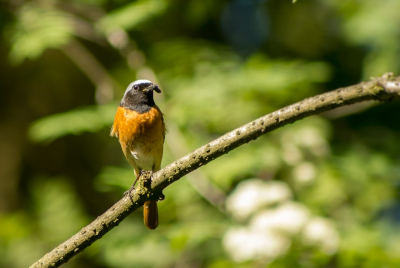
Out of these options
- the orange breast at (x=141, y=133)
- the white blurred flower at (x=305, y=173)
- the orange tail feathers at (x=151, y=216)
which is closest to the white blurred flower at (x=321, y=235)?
the white blurred flower at (x=305, y=173)

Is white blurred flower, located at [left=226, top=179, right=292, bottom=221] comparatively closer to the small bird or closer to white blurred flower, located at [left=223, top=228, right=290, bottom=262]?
white blurred flower, located at [left=223, top=228, right=290, bottom=262]

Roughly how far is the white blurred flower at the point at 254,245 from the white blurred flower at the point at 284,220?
65 millimetres

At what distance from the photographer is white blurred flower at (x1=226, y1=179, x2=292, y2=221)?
372 cm

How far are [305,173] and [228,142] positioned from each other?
266cm

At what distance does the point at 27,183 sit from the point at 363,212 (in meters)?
4.88

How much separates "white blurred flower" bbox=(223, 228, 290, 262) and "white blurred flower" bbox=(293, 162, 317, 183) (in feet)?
3.28

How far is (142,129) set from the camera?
3641 mm

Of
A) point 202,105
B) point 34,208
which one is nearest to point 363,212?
point 202,105

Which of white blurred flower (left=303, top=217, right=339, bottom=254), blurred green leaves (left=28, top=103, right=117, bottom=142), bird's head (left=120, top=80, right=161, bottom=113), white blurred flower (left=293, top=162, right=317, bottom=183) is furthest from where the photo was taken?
white blurred flower (left=293, top=162, right=317, bottom=183)

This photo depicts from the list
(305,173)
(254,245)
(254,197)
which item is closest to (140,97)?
(254,197)

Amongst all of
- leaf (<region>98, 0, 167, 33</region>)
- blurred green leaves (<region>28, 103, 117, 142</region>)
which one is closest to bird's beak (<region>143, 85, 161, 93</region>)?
blurred green leaves (<region>28, 103, 117, 142</region>)

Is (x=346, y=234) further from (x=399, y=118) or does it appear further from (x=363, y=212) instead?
(x=399, y=118)

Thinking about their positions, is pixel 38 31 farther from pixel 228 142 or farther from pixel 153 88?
pixel 228 142

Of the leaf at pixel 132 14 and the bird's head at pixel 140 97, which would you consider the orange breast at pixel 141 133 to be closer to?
the bird's head at pixel 140 97
